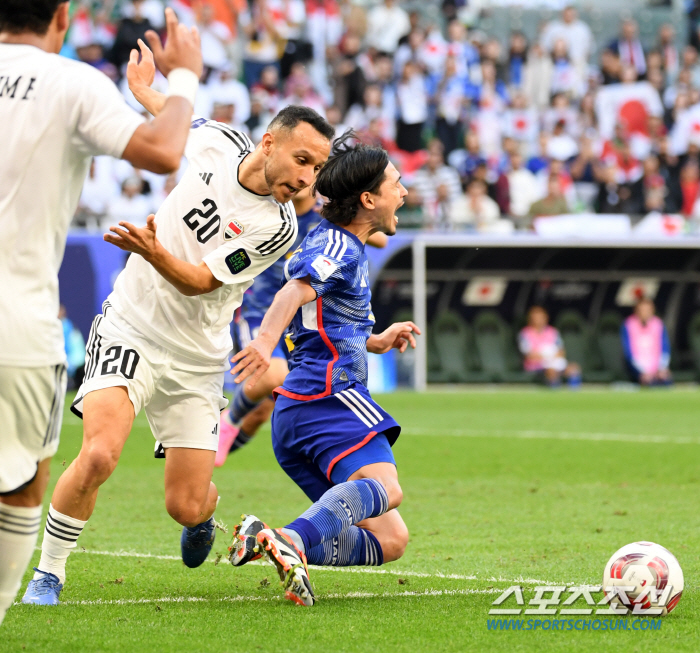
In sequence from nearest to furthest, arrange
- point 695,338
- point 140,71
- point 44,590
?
point 44,590, point 140,71, point 695,338

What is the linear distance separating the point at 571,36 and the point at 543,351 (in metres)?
7.34

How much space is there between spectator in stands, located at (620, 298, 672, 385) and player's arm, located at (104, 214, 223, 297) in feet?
55.6

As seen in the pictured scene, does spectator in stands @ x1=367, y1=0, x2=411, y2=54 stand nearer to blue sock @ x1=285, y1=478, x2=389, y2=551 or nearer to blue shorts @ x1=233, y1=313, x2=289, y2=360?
blue shorts @ x1=233, y1=313, x2=289, y2=360

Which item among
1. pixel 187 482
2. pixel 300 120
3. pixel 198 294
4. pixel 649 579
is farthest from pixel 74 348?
pixel 649 579

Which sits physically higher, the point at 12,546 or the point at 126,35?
the point at 126,35

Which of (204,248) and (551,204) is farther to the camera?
(551,204)

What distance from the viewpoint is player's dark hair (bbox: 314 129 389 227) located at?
4895mm

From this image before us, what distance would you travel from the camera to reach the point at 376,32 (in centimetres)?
2212

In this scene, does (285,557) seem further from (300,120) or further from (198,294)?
(300,120)

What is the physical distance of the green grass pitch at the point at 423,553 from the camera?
3908mm

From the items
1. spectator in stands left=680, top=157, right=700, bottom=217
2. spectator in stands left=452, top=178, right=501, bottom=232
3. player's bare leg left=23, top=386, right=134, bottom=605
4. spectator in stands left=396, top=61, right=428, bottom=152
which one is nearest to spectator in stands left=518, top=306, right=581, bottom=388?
spectator in stands left=452, top=178, right=501, bottom=232

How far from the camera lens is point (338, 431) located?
465cm

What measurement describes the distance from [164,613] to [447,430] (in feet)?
28.9

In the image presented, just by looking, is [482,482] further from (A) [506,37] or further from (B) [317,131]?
(A) [506,37]
